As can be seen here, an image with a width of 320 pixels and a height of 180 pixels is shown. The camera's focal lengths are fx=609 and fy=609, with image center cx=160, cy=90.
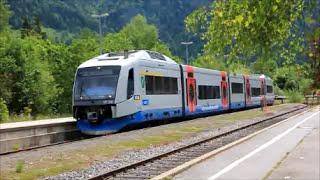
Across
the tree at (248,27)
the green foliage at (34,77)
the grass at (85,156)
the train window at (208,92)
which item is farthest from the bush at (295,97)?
the tree at (248,27)

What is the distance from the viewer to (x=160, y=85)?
29156mm

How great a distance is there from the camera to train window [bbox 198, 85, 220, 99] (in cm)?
3675

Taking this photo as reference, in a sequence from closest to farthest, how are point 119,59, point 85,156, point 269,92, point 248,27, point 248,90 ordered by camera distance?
1. point 248,27
2. point 85,156
3. point 119,59
4. point 248,90
5. point 269,92

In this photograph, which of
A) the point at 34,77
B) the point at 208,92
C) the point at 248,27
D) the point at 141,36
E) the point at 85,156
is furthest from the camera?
the point at 141,36

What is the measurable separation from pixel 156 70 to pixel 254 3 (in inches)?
940

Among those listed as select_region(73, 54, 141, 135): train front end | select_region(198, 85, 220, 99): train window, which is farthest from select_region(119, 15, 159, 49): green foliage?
select_region(73, 54, 141, 135): train front end

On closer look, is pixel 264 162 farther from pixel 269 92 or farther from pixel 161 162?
pixel 269 92

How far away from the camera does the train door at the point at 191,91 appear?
34.0m

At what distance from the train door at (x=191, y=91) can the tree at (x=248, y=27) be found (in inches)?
1112

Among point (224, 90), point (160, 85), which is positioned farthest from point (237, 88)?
point (160, 85)

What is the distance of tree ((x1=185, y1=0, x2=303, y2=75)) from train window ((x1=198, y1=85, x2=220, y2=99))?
101 ft

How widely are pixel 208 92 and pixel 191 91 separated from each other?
14.4ft

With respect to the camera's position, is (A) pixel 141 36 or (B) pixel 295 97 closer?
(B) pixel 295 97

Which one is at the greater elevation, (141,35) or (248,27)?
(141,35)
